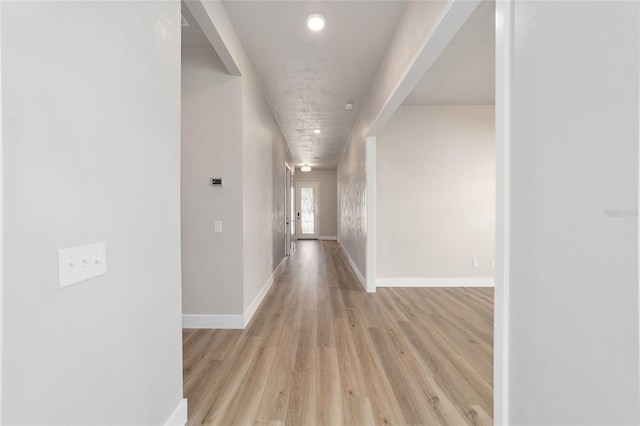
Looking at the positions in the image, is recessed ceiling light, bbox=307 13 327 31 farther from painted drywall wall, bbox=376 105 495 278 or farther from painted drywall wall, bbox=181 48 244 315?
painted drywall wall, bbox=376 105 495 278

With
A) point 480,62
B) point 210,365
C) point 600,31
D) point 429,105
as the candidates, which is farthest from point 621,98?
point 429,105

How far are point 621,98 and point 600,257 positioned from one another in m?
0.39

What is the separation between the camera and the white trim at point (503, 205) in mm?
1042

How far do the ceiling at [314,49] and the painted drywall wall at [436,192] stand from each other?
1085mm

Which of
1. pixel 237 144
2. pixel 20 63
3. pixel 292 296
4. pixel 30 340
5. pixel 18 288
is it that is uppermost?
pixel 237 144

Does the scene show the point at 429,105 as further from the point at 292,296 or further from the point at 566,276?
the point at 566,276

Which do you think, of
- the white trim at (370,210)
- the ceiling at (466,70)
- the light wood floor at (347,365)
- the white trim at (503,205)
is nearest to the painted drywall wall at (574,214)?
the white trim at (503,205)

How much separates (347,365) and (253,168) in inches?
88.9

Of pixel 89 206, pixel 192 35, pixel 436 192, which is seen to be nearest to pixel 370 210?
pixel 436 192

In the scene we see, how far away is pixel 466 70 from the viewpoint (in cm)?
317

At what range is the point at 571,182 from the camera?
793 millimetres

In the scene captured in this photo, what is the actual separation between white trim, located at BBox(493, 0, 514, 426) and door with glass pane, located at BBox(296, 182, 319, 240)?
9.92 m

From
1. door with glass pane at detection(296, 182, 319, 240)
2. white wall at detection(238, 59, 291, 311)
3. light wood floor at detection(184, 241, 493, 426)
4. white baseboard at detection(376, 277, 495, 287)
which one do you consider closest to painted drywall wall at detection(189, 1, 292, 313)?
white wall at detection(238, 59, 291, 311)

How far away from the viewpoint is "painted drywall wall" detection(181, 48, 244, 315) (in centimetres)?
278
